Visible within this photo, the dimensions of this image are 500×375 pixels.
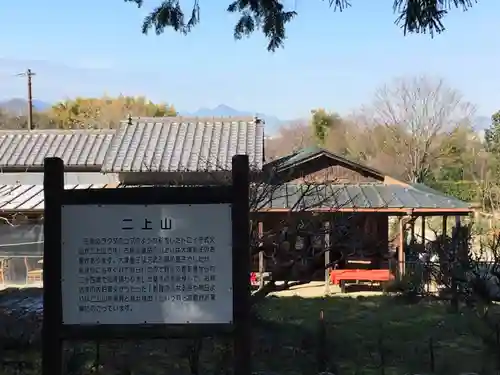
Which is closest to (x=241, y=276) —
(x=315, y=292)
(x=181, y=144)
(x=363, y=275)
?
(x=315, y=292)

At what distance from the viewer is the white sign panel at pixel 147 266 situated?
13.8 feet

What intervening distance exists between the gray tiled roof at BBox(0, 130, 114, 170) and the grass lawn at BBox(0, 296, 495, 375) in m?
12.4

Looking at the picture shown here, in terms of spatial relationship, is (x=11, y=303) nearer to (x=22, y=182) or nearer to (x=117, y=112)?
(x=22, y=182)

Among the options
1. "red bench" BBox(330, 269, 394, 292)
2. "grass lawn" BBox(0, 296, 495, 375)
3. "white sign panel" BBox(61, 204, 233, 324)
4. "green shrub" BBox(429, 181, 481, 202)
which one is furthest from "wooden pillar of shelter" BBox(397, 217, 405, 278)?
"green shrub" BBox(429, 181, 481, 202)

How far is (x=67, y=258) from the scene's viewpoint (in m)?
4.29

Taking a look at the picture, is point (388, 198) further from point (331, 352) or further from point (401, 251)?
point (331, 352)

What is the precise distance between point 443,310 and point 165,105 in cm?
4140

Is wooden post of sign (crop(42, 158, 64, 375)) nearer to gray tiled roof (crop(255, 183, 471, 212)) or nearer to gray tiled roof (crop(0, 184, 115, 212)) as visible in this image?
gray tiled roof (crop(255, 183, 471, 212))

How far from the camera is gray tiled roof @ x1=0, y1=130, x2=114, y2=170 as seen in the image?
20906 mm

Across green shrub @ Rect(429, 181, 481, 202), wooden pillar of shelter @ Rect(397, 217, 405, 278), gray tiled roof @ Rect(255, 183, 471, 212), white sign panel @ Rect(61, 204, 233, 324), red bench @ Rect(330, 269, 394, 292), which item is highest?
green shrub @ Rect(429, 181, 481, 202)

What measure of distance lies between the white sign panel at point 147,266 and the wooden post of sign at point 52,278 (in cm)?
5

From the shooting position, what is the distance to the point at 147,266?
4.21m

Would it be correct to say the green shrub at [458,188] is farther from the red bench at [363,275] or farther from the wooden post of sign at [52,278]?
the wooden post of sign at [52,278]

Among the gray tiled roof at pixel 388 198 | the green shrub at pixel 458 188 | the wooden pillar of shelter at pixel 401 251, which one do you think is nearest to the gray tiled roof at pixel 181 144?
the gray tiled roof at pixel 388 198
